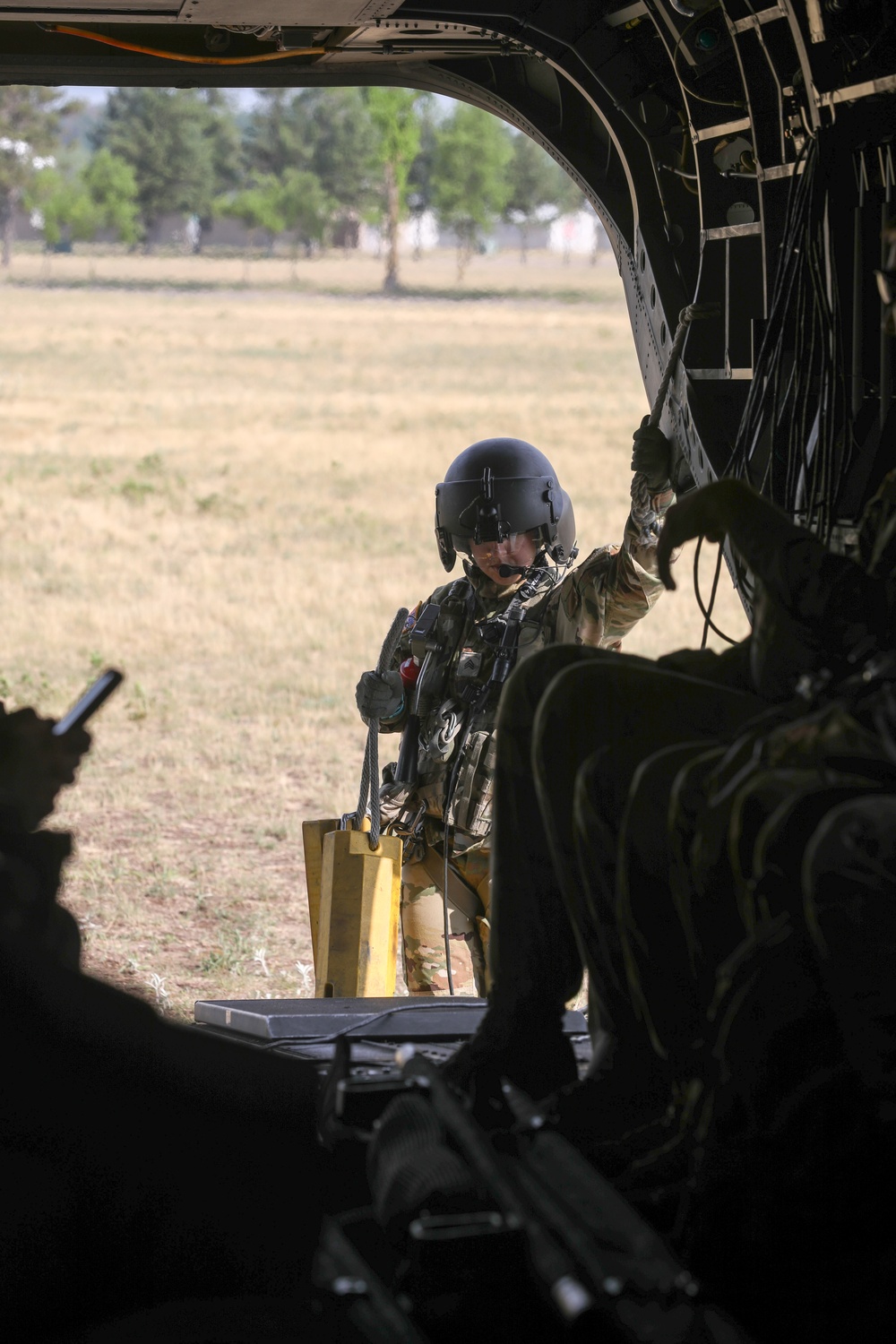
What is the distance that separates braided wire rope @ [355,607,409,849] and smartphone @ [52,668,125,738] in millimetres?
1367

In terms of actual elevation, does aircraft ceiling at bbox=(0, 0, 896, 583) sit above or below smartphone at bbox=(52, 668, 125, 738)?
above

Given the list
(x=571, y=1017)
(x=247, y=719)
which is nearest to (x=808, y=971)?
(x=571, y=1017)

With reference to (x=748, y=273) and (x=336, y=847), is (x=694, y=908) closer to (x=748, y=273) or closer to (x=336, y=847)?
(x=336, y=847)

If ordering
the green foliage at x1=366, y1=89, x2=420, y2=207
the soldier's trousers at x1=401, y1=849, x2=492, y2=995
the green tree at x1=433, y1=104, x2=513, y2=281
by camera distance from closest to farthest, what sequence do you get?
the soldier's trousers at x1=401, y1=849, x2=492, y2=995, the green foliage at x1=366, y1=89, x2=420, y2=207, the green tree at x1=433, y1=104, x2=513, y2=281

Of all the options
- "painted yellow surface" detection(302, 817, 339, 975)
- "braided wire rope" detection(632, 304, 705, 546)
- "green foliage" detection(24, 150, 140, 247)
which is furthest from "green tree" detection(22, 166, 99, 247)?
"braided wire rope" detection(632, 304, 705, 546)

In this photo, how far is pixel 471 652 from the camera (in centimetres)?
436

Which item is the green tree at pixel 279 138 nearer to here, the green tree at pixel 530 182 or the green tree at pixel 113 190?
the green tree at pixel 113 190

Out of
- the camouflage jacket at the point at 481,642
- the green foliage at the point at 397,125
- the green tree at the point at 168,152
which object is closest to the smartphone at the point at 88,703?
the camouflage jacket at the point at 481,642

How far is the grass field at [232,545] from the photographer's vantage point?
728 cm

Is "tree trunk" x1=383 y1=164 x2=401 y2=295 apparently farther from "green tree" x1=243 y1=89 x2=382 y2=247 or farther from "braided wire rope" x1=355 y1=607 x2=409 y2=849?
"braided wire rope" x1=355 y1=607 x2=409 y2=849

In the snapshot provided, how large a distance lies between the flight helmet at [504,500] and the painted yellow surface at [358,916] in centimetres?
112

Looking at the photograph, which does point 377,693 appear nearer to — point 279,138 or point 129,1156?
point 129,1156

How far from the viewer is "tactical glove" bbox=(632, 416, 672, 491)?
3.67 meters

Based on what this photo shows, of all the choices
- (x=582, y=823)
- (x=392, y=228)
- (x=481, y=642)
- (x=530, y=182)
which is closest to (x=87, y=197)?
(x=392, y=228)
